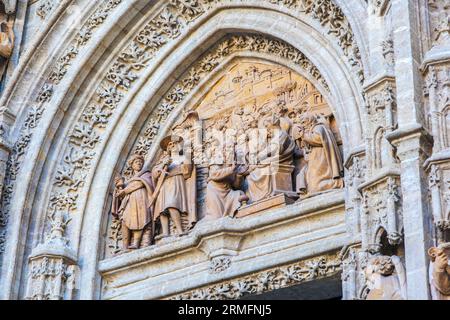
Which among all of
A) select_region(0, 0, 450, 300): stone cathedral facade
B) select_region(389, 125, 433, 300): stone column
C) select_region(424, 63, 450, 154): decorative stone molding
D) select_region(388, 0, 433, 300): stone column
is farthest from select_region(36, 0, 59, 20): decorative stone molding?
select_region(389, 125, 433, 300): stone column

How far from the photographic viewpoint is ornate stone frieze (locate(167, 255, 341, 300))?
13.9m

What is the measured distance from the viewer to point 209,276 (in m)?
14.7

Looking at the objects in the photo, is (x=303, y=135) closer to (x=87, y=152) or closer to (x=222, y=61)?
(x=222, y=61)

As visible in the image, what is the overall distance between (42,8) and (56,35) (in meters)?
0.47

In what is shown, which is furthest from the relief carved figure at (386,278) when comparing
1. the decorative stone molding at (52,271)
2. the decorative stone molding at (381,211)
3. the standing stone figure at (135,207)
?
the decorative stone molding at (52,271)

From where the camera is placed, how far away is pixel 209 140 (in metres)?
16.0

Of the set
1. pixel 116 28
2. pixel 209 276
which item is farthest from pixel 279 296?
pixel 116 28

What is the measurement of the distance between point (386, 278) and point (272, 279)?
2.79m

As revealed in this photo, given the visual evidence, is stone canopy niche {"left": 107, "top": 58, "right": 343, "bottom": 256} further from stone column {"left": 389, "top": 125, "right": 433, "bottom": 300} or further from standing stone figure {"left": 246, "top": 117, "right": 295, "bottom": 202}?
stone column {"left": 389, "top": 125, "right": 433, "bottom": 300}

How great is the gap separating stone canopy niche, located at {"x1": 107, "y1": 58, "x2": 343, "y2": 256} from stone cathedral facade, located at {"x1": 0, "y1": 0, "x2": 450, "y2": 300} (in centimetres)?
2

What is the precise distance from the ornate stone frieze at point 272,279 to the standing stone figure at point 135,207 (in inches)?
51.5

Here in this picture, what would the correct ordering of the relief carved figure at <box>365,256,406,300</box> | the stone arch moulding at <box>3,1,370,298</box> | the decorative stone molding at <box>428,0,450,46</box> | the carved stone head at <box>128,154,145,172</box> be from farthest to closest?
the carved stone head at <box>128,154,145,172</box>, the stone arch moulding at <box>3,1,370,298</box>, the decorative stone molding at <box>428,0,450,46</box>, the relief carved figure at <box>365,256,406,300</box>

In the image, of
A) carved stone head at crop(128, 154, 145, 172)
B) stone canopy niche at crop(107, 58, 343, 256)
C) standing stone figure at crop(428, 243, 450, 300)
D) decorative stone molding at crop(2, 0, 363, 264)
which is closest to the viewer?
standing stone figure at crop(428, 243, 450, 300)

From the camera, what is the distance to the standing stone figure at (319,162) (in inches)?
569
